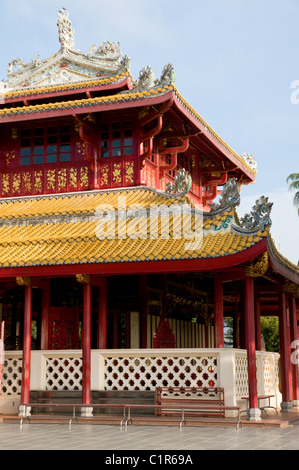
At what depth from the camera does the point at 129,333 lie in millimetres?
19266

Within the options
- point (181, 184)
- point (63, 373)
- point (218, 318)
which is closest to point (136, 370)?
point (63, 373)

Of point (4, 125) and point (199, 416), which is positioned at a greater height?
point (4, 125)

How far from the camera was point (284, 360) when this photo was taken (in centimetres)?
1864

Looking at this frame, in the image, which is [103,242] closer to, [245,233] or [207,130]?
[245,233]

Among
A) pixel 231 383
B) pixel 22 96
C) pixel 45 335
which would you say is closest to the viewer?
pixel 231 383

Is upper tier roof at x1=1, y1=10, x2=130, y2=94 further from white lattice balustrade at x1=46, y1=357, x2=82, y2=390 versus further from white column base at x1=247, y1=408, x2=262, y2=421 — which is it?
white column base at x1=247, y1=408, x2=262, y2=421

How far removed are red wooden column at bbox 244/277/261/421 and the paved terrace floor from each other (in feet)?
1.33

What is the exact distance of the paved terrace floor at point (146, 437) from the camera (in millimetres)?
10406

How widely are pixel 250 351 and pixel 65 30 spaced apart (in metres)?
12.8

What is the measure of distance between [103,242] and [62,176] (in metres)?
4.72

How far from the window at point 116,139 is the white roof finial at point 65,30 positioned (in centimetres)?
362

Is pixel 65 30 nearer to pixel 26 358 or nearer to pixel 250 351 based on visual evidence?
pixel 26 358

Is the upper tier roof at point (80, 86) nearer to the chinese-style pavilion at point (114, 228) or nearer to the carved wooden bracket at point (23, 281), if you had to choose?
the chinese-style pavilion at point (114, 228)
